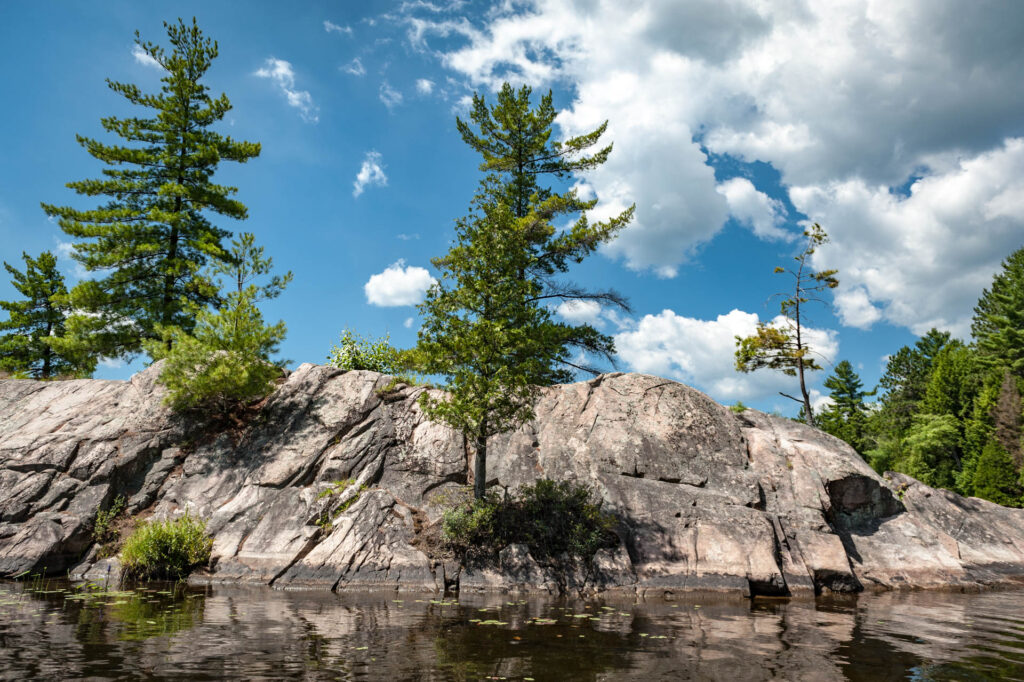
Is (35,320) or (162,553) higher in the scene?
(35,320)

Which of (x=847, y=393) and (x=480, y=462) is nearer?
(x=480, y=462)

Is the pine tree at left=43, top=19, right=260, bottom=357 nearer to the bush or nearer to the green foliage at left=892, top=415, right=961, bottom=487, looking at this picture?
the bush

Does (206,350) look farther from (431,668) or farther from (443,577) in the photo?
(431,668)

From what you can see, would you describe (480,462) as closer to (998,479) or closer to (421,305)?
(421,305)

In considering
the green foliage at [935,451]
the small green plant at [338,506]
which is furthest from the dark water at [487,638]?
the green foliage at [935,451]

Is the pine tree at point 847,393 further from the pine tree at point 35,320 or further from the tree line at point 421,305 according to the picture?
the pine tree at point 35,320

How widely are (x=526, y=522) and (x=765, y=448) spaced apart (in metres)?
7.93

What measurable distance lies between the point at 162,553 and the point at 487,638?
33.6 ft

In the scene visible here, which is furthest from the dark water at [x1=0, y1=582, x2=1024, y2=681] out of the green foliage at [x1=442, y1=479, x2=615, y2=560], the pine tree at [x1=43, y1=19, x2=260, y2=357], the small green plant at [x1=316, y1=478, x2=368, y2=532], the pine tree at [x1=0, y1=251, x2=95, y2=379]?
the pine tree at [x1=0, y1=251, x2=95, y2=379]

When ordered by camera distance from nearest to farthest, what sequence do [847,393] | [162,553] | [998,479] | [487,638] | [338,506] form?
[487,638] < [162,553] < [338,506] < [998,479] < [847,393]

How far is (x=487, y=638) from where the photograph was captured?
827 cm

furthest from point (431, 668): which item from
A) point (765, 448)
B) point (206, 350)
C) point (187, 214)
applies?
point (187, 214)

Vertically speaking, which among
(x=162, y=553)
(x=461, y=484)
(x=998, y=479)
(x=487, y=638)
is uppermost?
(x=998, y=479)

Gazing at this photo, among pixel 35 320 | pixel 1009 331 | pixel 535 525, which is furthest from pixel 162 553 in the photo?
pixel 1009 331
